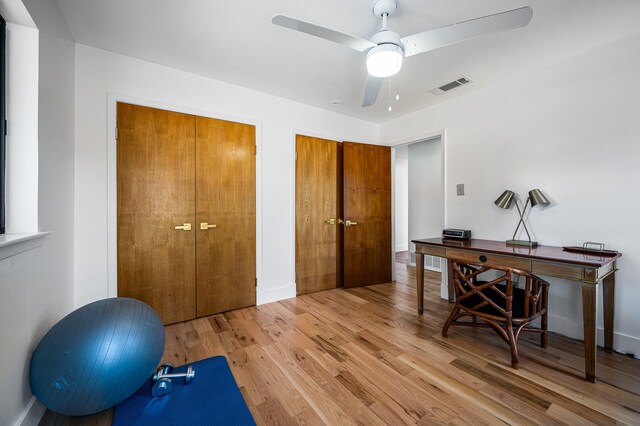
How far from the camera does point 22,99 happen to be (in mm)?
1383

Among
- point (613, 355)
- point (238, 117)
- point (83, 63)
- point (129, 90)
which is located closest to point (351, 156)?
point (238, 117)

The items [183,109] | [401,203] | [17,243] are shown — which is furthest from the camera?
[401,203]

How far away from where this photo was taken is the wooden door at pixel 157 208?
7.59 ft

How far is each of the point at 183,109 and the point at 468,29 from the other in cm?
247

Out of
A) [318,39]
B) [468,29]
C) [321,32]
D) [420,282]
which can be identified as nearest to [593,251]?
[420,282]

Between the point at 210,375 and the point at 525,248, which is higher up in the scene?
the point at 525,248

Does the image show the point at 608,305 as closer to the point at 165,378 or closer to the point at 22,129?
the point at 165,378

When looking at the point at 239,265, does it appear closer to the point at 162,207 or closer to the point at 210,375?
the point at 162,207

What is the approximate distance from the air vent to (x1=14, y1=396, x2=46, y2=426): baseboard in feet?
13.1

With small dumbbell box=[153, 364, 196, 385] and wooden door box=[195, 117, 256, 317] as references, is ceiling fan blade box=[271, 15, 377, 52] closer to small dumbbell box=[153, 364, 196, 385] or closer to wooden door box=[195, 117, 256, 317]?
wooden door box=[195, 117, 256, 317]

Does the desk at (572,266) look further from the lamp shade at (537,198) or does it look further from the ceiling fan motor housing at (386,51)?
the ceiling fan motor housing at (386,51)

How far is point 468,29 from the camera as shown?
4.80ft

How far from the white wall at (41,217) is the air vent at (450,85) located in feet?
10.7

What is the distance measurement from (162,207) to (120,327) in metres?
1.34
